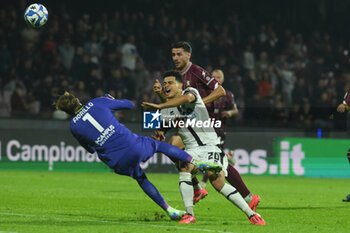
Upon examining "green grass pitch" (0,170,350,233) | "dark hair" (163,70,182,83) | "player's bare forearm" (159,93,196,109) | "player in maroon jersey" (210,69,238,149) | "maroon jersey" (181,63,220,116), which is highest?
"dark hair" (163,70,182,83)

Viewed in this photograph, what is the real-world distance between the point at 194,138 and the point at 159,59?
14099mm

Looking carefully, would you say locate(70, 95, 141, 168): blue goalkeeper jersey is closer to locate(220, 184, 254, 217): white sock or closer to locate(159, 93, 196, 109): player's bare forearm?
locate(159, 93, 196, 109): player's bare forearm

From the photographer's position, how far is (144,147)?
8.34 meters

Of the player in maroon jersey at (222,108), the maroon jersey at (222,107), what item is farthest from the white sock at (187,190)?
the maroon jersey at (222,107)

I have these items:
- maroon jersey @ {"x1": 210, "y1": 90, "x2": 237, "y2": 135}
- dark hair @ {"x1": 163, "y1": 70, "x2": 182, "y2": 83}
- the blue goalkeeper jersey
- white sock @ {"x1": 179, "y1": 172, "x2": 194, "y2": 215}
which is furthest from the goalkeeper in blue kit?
maroon jersey @ {"x1": 210, "y1": 90, "x2": 237, "y2": 135}

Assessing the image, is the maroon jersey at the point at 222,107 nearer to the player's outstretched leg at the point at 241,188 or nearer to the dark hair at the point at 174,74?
the player's outstretched leg at the point at 241,188

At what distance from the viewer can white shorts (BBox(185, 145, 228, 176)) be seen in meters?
8.40

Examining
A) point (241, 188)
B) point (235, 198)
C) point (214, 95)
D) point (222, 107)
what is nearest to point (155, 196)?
point (235, 198)

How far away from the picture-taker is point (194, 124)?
8.51 meters

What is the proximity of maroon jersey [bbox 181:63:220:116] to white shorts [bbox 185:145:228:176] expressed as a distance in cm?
136

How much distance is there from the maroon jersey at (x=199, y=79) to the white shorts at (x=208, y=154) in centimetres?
136

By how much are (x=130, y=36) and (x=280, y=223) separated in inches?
548

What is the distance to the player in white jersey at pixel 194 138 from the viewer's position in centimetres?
828

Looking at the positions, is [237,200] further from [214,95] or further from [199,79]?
[199,79]
